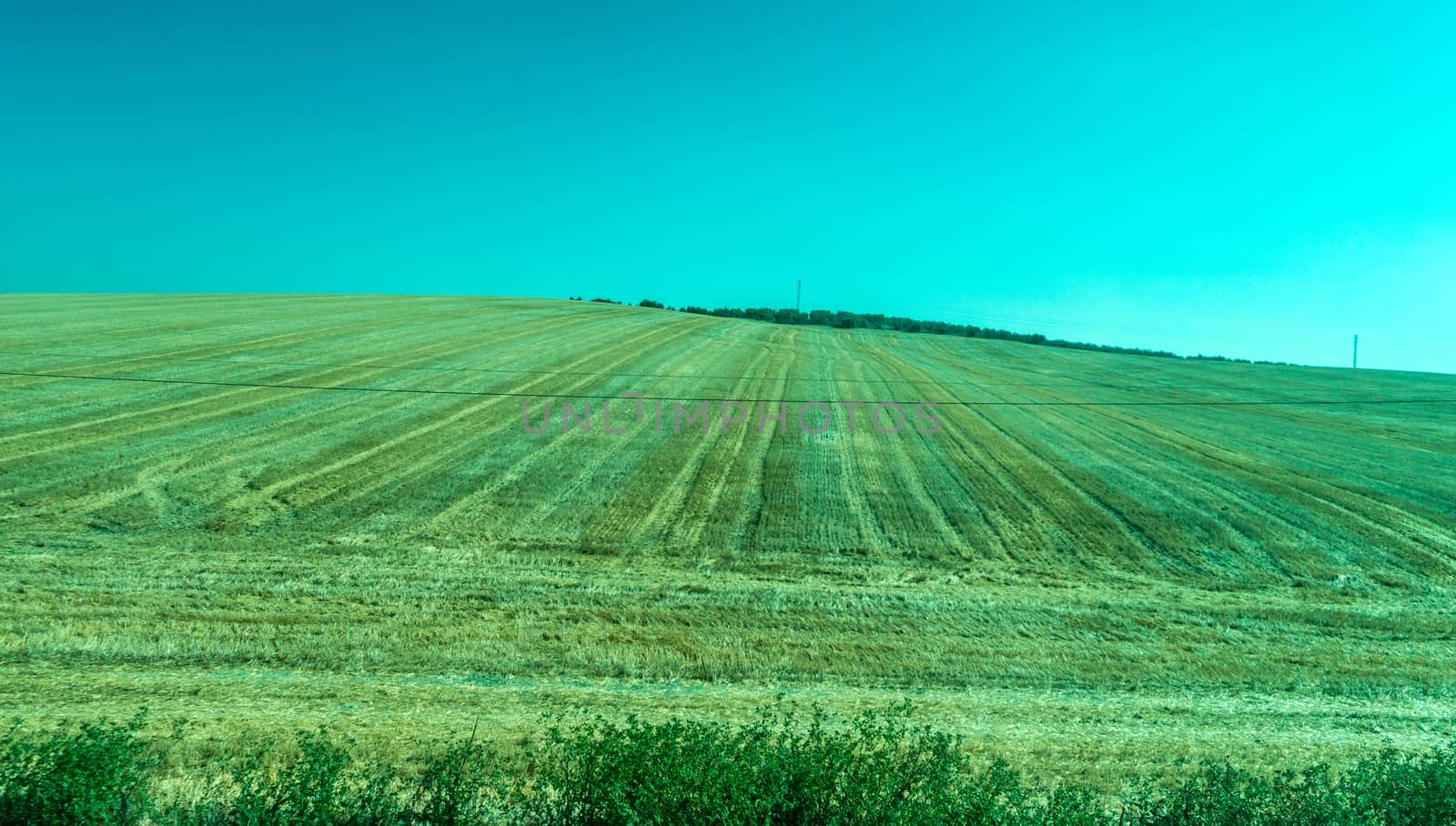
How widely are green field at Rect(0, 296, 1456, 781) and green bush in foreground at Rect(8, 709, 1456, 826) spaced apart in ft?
2.26

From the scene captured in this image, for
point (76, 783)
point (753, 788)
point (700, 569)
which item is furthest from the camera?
point (700, 569)

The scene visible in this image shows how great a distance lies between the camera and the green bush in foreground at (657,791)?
13.8 feet

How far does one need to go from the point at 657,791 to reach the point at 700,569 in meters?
5.40

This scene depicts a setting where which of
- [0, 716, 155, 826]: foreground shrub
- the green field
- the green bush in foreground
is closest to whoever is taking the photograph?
[0, 716, 155, 826]: foreground shrub

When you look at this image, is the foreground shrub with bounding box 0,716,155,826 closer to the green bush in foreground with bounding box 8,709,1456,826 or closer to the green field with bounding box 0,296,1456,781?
the green bush in foreground with bounding box 8,709,1456,826

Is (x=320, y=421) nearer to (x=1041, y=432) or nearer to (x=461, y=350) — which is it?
(x=461, y=350)

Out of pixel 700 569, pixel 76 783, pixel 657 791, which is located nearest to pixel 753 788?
pixel 657 791

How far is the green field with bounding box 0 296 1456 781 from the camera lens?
20.8 ft

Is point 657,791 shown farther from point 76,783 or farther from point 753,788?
point 76,783

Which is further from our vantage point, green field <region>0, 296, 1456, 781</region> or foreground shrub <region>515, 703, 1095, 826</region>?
green field <region>0, 296, 1456, 781</region>

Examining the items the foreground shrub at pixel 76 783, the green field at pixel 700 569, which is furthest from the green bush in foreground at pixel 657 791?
the green field at pixel 700 569

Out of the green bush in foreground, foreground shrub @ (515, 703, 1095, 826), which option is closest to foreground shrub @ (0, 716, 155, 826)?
the green bush in foreground

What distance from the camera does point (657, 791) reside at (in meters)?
4.19

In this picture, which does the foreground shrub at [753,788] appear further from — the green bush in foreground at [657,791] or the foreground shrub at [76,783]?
the foreground shrub at [76,783]
